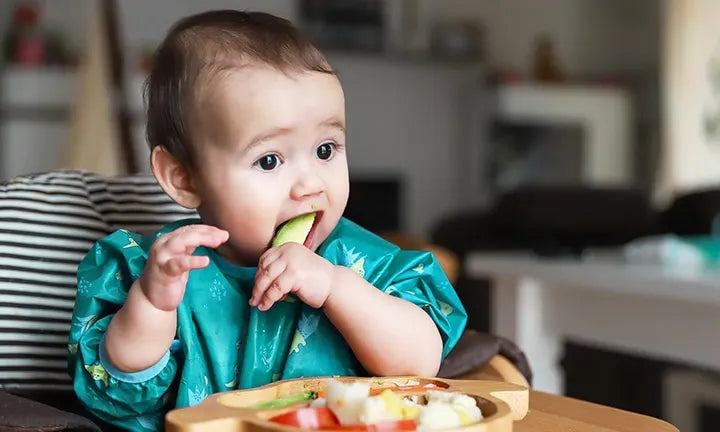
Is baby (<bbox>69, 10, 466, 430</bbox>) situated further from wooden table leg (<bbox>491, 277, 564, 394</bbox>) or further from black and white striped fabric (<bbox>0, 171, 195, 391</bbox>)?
wooden table leg (<bbox>491, 277, 564, 394</bbox>)

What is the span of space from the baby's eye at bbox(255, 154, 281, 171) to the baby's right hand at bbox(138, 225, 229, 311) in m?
0.09

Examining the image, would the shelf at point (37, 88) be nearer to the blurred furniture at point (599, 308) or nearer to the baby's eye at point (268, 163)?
the blurred furniture at point (599, 308)

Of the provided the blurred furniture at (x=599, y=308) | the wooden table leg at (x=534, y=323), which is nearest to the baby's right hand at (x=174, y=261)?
the blurred furniture at (x=599, y=308)

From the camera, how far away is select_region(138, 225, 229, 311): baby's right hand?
665mm

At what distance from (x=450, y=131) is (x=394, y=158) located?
0.41 m

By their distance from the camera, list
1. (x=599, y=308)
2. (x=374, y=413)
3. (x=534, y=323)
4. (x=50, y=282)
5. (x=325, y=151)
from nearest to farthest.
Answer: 1. (x=374, y=413)
2. (x=325, y=151)
3. (x=50, y=282)
4. (x=599, y=308)
5. (x=534, y=323)

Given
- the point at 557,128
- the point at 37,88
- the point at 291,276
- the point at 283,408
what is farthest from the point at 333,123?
the point at 557,128

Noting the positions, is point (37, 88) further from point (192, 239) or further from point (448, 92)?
point (192, 239)

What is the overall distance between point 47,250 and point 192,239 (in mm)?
356

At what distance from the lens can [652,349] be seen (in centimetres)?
162

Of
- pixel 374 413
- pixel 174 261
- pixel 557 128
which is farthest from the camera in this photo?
pixel 557 128

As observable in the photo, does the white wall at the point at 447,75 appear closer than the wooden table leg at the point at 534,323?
No

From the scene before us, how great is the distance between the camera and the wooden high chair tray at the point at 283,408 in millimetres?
561

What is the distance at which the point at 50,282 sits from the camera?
0.95m
